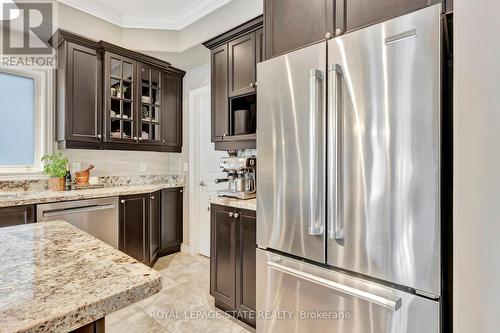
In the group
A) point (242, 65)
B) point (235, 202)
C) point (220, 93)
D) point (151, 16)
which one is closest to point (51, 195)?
point (235, 202)

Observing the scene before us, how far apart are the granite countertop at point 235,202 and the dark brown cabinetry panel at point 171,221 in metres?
1.48

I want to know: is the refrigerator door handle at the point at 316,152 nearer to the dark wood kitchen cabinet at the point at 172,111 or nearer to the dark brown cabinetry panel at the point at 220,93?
the dark brown cabinetry panel at the point at 220,93

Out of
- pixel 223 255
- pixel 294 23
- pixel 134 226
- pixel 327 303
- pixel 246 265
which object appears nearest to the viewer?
pixel 327 303

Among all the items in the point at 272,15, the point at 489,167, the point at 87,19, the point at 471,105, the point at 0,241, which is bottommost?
the point at 0,241

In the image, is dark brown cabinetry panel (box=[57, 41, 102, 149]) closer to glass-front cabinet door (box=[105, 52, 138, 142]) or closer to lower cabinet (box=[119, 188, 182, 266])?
glass-front cabinet door (box=[105, 52, 138, 142])

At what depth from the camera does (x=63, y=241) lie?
3.15 feet

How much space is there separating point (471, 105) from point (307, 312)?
1.22 m

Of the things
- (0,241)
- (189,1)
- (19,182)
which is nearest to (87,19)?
(189,1)

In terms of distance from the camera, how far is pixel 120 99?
9.74 feet

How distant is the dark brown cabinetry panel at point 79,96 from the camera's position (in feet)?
8.59

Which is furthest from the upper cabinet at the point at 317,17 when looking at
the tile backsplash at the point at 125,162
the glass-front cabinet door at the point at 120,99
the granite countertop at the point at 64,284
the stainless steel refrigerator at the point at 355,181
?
the tile backsplash at the point at 125,162

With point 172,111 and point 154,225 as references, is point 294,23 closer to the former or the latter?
point 172,111

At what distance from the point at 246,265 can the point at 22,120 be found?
9.03ft

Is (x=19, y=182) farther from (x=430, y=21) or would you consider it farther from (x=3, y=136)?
(x=430, y=21)
